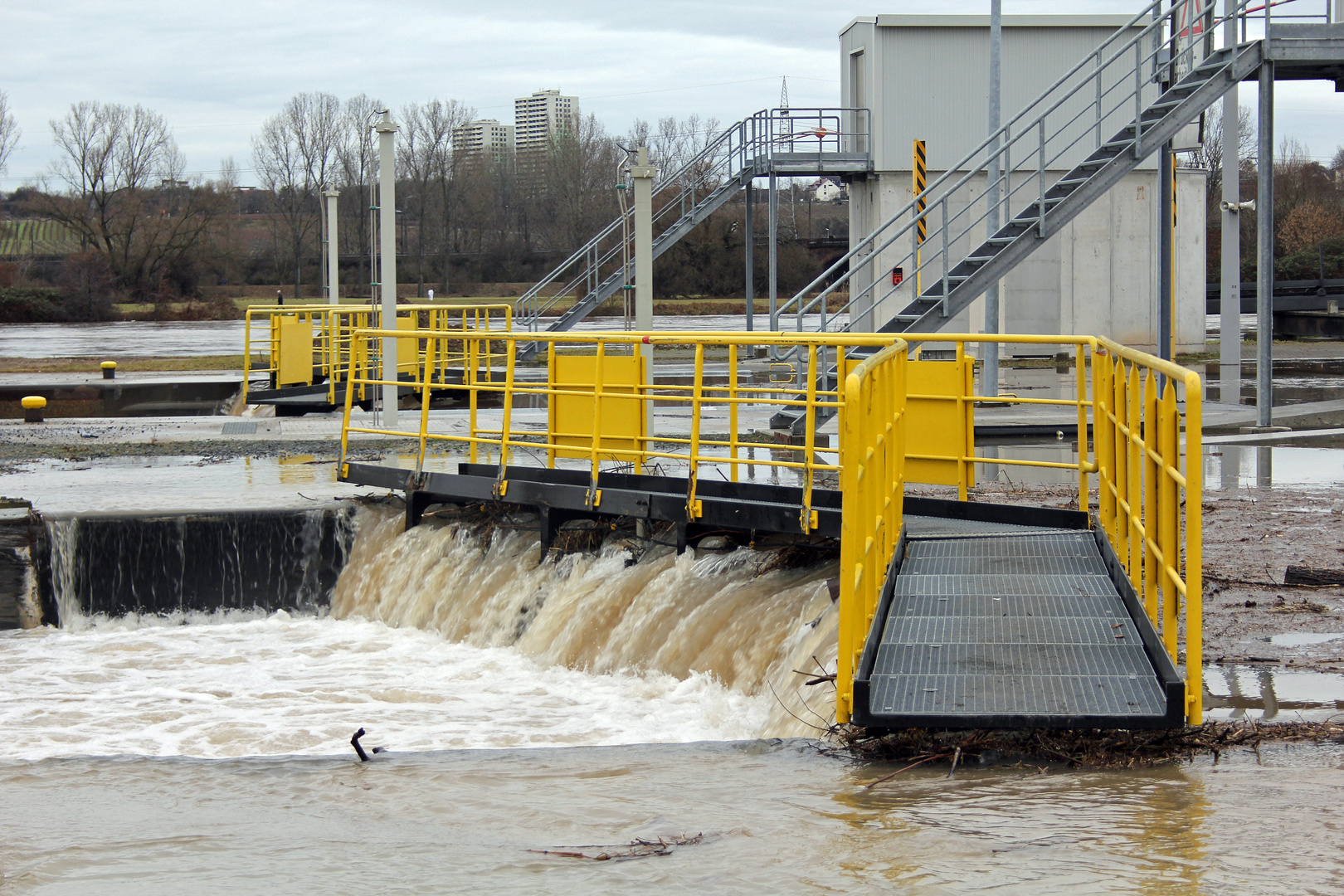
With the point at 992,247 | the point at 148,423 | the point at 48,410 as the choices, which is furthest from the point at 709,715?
the point at 48,410

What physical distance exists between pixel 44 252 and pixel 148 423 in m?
72.9

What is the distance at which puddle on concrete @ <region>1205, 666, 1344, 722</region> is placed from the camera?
5.49 m

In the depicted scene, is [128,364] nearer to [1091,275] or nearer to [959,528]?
[1091,275]

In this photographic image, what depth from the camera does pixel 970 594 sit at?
6738 millimetres

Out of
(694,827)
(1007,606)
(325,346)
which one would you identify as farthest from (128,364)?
(694,827)

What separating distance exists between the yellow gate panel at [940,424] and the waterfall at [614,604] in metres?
1.24

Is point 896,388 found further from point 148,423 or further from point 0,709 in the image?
point 148,423

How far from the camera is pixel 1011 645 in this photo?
5.89 metres

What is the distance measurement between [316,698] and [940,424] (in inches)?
192

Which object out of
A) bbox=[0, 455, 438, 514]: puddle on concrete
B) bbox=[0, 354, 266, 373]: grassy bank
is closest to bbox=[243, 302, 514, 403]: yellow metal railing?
bbox=[0, 455, 438, 514]: puddle on concrete

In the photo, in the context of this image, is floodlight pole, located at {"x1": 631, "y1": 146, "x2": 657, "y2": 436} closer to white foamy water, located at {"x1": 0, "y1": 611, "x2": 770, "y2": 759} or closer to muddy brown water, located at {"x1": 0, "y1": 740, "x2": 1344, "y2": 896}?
white foamy water, located at {"x1": 0, "y1": 611, "x2": 770, "y2": 759}

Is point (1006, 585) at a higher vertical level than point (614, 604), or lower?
higher

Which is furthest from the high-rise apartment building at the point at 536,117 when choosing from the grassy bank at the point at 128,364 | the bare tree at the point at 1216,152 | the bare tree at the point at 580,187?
the grassy bank at the point at 128,364

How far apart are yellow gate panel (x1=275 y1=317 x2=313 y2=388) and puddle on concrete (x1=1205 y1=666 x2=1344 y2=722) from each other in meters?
17.9
